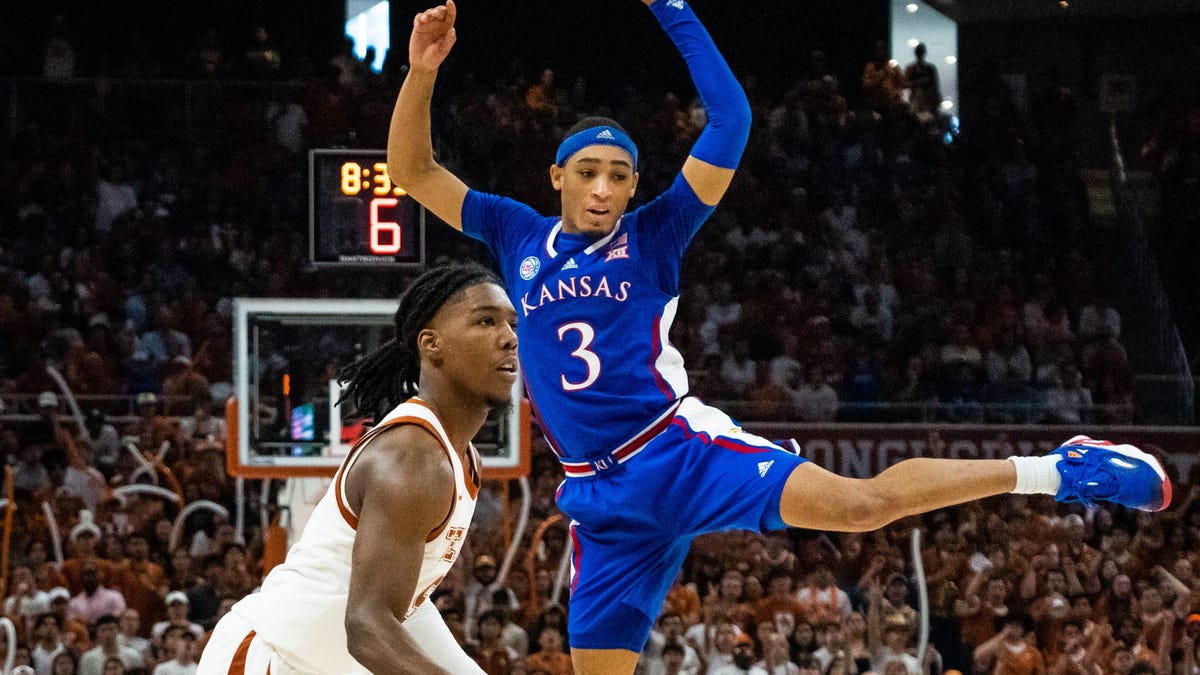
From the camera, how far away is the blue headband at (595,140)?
531 cm

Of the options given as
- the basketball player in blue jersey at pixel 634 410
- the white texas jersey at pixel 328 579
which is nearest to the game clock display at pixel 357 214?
the basketball player in blue jersey at pixel 634 410

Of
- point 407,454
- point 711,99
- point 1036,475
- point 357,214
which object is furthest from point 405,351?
point 357,214

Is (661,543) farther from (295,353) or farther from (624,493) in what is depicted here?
(295,353)

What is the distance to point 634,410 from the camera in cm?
512

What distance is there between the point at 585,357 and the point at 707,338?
8961 millimetres

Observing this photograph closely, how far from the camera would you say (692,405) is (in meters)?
5.25

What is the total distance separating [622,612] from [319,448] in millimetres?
3761

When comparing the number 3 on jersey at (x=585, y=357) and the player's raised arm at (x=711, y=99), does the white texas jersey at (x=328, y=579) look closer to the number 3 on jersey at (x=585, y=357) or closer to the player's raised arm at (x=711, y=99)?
the number 3 on jersey at (x=585, y=357)

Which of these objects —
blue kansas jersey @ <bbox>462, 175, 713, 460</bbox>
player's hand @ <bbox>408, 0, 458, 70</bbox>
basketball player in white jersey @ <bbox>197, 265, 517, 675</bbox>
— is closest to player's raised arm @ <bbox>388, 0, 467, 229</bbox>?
player's hand @ <bbox>408, 0, 458, 70</bbox>

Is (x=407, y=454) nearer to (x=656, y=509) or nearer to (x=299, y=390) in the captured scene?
(x=656, y=509)

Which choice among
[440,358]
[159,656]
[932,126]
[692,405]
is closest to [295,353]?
[159,656]

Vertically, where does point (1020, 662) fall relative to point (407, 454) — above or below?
below

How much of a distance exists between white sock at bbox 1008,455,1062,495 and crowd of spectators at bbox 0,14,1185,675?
4957mm

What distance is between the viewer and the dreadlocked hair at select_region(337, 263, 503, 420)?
393cm
